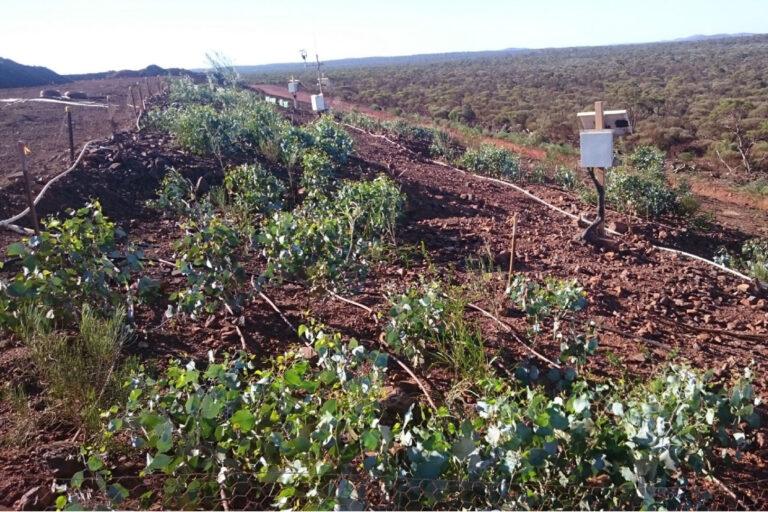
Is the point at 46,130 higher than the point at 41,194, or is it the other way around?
the point at 46,130

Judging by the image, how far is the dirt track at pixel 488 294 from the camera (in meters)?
3.52

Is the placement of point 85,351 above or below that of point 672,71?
below

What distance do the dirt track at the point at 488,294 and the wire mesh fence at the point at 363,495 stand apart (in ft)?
1.84

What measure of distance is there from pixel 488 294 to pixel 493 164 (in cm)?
599

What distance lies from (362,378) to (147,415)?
0.81m

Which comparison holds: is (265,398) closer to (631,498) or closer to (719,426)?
(631,498)

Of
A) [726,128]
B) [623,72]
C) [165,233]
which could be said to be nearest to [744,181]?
[726,128]

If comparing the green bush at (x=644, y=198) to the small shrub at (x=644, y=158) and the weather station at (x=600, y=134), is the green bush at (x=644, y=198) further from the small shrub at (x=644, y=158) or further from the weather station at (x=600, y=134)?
the weather station at (x=600, y=134)

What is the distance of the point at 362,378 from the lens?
95.4 inches

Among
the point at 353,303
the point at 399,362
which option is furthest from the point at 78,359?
the point at 353,303

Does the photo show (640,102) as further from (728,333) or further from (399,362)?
(399,362)

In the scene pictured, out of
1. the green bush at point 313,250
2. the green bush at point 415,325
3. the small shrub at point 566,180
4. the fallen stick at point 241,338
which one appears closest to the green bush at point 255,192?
the green bush at point 313,250

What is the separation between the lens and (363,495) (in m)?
2.02

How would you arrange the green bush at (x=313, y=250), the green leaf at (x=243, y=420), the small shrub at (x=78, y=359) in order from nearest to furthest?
the green leaf at (x=243, y=420)
the small shrub at (x=78, y=359)
the green bush at (x=313, y=250)
